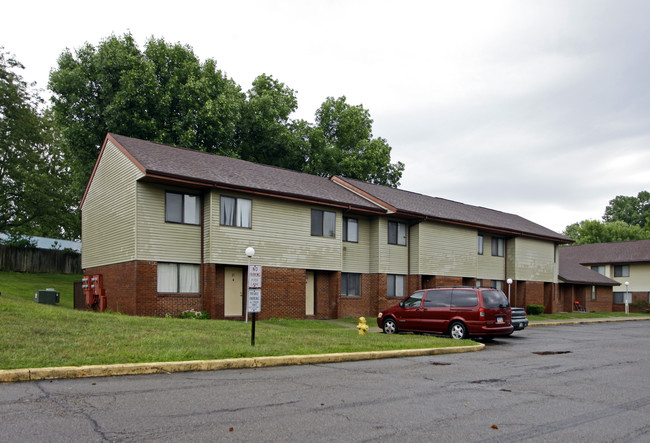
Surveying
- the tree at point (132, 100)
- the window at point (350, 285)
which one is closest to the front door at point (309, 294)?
the window at point (350, 285)

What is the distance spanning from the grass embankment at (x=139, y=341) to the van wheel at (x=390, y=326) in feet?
8.05

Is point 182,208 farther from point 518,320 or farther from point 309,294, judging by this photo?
point 518,320

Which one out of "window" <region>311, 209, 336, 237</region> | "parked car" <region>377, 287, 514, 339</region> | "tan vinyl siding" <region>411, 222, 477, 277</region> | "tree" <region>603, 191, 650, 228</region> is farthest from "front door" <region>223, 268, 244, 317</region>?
"tree" <region>603, 191, 650, 228</region>

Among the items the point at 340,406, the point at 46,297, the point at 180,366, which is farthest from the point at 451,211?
the point at 340,406

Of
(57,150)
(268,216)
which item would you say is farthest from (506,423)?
(57,150)

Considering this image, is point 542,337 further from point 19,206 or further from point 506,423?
point 19,206

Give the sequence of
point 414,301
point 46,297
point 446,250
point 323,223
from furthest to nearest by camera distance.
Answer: point 446,250
point 323,223
point 46,297
point 414,301

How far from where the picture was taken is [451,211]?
35062 millimetres

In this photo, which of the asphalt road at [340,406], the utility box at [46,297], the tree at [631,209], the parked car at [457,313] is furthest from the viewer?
the tree at [631,209]

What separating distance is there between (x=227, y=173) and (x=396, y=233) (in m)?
10.5

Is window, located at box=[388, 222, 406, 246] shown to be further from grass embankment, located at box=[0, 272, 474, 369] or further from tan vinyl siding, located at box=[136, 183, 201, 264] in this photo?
grass embankment, located at box=[0, 272, 474, 369]

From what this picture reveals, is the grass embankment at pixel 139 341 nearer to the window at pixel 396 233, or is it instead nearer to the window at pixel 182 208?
the window at pixel 182 208

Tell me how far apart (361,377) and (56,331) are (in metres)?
7.08

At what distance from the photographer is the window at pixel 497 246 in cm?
3722
